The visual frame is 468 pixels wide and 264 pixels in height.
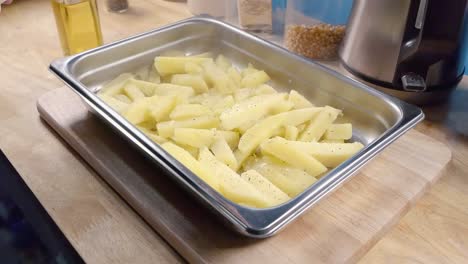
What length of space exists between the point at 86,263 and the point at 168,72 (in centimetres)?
44

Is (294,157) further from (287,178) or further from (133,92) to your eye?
(133,92)

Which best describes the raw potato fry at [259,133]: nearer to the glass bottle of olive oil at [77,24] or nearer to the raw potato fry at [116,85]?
the raw potato fry at [116,85]

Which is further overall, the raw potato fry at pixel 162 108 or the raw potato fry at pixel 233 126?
the raw potato fry at pixel 162 108

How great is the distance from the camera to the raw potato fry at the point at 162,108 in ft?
2.45

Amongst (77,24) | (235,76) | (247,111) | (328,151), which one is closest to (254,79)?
(235,76)

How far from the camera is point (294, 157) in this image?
0.65 metres

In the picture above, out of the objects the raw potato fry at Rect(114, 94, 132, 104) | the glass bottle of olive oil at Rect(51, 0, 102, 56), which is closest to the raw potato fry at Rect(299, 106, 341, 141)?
the raw potato fry at Rect(114, 94, 132, 104)

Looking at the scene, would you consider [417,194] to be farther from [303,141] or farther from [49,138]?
[49,138]

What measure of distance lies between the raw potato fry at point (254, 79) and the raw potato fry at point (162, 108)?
0.16 metres

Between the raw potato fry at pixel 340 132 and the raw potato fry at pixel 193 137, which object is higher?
the raw potato fry at pixel 193 137

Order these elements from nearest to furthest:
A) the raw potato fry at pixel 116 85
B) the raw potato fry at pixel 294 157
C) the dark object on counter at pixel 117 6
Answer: the raw potato fry at pixel 294 157
the raw potato fry at pixel 116 85
the dark object on counter at pixel 117 6

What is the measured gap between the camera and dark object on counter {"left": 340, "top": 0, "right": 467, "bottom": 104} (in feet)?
2.41

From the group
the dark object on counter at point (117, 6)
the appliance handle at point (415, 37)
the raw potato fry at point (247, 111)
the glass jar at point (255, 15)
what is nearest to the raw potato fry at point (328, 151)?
the raw potato fry at point (247, 111)

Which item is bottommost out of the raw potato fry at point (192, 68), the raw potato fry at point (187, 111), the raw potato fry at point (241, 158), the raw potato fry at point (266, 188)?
the raw potato fry at point (241, 158)
